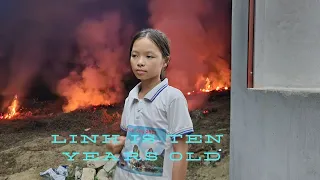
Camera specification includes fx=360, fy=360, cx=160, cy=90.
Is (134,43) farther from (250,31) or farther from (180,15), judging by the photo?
(180,15)

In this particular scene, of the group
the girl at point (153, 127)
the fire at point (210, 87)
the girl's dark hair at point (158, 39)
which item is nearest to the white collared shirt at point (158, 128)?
the girl at point (153, 127)

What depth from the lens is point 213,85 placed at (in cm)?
491

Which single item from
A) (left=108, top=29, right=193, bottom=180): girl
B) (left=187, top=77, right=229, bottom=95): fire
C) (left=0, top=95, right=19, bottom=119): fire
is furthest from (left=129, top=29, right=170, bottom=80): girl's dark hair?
(left=0, top=95, right=19, bottom=119): fire

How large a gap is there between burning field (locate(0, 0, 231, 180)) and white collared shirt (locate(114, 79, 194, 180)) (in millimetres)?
3147

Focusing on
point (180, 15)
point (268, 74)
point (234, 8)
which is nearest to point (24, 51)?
point (180, 15)

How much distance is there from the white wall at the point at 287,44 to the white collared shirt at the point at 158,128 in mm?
904

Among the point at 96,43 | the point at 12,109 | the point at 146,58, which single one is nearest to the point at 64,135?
the point at 12,109

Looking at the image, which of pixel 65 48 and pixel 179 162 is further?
pixel 65 48

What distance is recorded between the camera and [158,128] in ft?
4.75

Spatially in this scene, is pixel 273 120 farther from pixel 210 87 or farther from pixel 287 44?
pixel 210 87

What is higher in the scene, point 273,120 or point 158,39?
point 158,39

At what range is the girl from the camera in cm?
144

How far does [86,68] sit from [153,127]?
3.47 metres

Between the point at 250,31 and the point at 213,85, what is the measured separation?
2577mm
